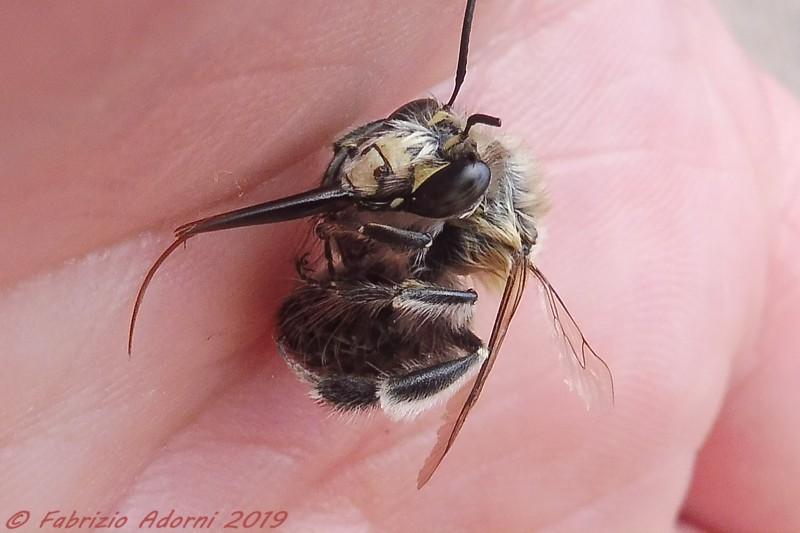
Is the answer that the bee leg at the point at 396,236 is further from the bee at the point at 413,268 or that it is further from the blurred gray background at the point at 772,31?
the blurred gray background at the point at 772,31

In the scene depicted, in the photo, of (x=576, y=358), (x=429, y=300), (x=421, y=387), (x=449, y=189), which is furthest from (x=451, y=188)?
(x=576, y=358)

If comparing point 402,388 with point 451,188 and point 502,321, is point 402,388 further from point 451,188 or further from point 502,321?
point 451,188

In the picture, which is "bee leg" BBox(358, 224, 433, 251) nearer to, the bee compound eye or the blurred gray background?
the bee compound eye

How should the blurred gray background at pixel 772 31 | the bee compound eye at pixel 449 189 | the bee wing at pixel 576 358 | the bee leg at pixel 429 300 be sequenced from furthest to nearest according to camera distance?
the blurred gray background at pixel 772 31 < the bee wing at pixel 576 358 < the bee leg at pixel 429 300 < the bee compound eye at pixel 449 189

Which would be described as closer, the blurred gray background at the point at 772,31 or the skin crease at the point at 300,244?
the skin crease at the point at 300,244

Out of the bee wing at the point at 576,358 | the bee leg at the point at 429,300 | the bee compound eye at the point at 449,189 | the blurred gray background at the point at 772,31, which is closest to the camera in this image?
the bee compound eye at the point at 449,189

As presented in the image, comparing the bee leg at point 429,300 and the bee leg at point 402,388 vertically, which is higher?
the bee leg at point 429,300

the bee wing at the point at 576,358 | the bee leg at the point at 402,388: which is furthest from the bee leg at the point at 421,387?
the bee wing at the point at 576,358

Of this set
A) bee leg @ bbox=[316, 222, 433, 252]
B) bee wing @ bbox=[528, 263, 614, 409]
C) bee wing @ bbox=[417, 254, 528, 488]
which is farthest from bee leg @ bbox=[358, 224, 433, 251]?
bee wing @ bbox=[528, 263, 614, 409]
